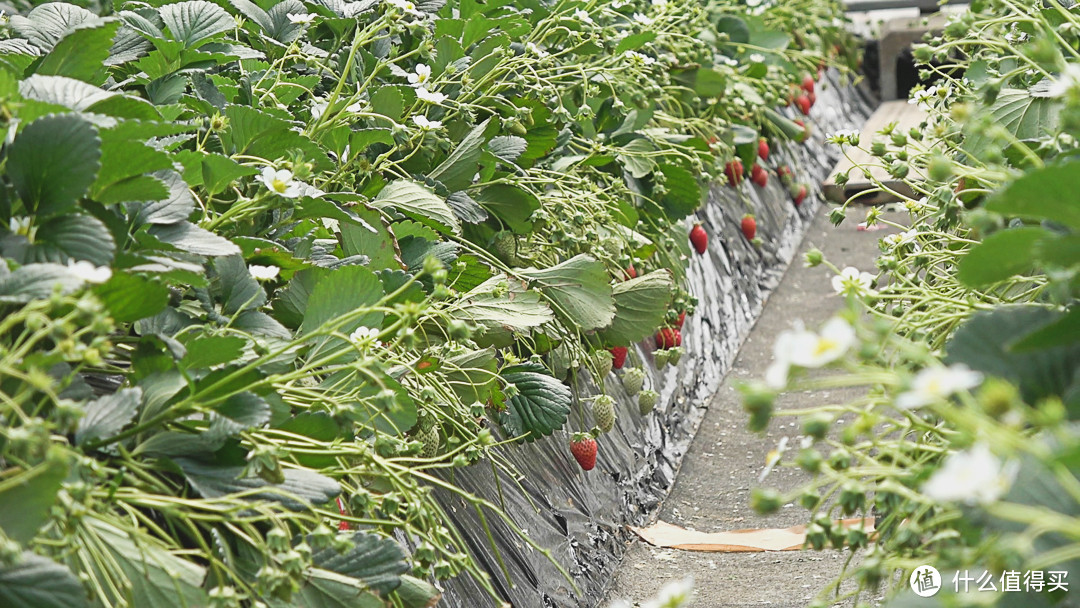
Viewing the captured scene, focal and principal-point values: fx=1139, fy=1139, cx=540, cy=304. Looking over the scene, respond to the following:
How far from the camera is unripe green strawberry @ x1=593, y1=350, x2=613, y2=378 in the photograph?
1.72 meters

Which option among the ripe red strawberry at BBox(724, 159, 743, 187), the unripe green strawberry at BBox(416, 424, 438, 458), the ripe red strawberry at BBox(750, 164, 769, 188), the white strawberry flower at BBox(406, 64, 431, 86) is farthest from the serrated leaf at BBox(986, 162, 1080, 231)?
the ripe red strawberry at BBox(750, 164, 769, 188)

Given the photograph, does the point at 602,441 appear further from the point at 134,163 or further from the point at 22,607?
the point at 22,607

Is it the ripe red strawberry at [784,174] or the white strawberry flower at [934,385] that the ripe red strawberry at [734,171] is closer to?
the ripe red strawberry at [784,174]

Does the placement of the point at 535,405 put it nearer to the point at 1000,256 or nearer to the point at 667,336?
the point at 667,336

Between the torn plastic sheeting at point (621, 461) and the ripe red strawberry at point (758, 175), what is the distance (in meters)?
0.03

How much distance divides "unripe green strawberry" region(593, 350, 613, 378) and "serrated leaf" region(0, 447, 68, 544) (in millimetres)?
1070

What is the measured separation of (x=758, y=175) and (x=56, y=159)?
2543 mm

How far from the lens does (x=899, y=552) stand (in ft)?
2.76

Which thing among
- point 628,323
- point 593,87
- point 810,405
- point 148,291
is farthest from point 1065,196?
point 810,405

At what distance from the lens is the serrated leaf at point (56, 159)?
868mm

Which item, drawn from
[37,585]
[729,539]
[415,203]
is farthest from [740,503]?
[37,585]

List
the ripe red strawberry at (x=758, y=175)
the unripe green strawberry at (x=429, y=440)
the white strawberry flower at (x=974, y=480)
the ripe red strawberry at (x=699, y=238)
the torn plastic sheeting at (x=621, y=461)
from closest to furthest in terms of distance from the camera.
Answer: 1. the white strawberry flower at (x=974, y=480)
2. the unripe green strawberry at (x=429, y=440)
3. the torn plastic sheeting at (x=621, y=461)
4. the ripe red strawberry at (x=699, y=238)
5. the ripe red strawberry at (x=758, y=175)

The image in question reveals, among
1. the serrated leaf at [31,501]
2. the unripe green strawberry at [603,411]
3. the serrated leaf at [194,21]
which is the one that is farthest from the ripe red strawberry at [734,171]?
the serrated leaf at [31,501]

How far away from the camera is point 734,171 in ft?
9.41
